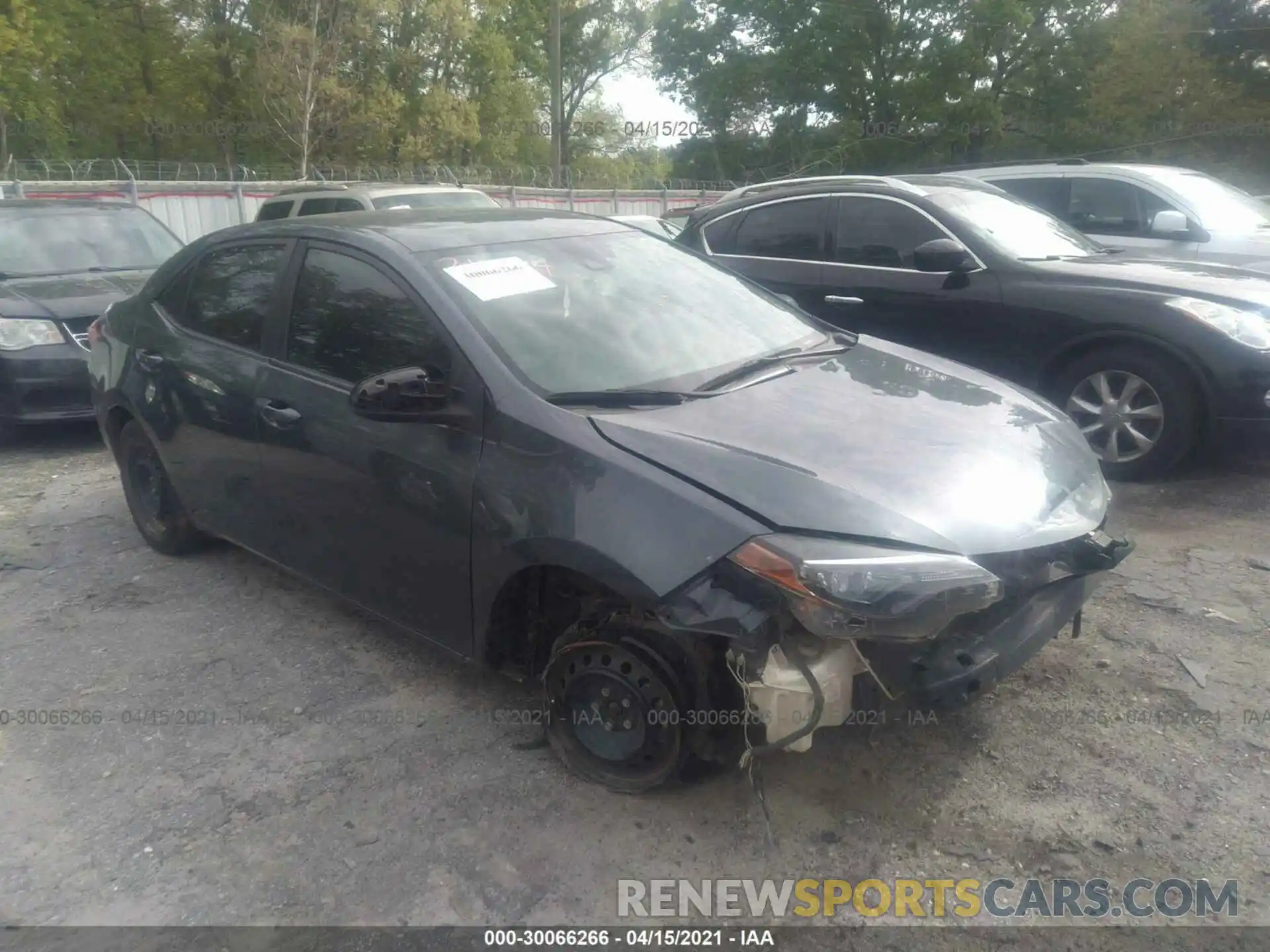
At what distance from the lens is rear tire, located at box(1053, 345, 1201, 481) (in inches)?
201

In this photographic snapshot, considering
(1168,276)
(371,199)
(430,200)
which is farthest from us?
(430,200)

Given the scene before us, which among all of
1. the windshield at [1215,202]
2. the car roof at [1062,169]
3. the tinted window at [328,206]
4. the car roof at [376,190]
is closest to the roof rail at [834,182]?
the car roof at [1062,169]

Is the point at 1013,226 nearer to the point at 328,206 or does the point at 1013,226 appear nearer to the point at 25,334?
the point at 25,334

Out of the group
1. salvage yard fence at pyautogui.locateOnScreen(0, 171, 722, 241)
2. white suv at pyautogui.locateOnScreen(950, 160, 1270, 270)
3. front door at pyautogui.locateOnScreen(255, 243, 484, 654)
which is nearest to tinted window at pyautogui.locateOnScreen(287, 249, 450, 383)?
front door at pyautogui.locateOnScreen(255, 243, 484, 654)

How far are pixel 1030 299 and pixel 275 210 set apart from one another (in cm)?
1015

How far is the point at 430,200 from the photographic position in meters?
11.4

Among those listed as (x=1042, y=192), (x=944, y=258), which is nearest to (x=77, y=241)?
(x=944, y=258)

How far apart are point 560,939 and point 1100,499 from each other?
206cm

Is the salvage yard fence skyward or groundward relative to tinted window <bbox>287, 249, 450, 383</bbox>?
skyward

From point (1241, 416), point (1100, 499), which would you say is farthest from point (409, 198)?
point (1100, 499)

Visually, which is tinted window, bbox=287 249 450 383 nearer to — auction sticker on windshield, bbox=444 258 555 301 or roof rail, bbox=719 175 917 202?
auction sticker on windshield, bbox=444 258 555 301

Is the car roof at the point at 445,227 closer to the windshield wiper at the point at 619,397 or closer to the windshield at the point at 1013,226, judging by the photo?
the windshield wiper at the point at 619,397

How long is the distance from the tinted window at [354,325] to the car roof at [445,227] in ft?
0.52

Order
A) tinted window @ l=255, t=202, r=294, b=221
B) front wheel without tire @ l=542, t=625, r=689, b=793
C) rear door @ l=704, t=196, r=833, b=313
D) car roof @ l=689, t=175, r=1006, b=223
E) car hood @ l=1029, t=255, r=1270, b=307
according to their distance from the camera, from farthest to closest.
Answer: tinted window @ l=255, t=202, r=294, b=221, rear door @ l=704, t=196, r=833, b=313, car roof @ l=689, t=175, r=1006, b=223, car hood @ l=1029, t=255, r=1270, b=307, front wheel without tire @ l=542, t=625, r=689, b=793
